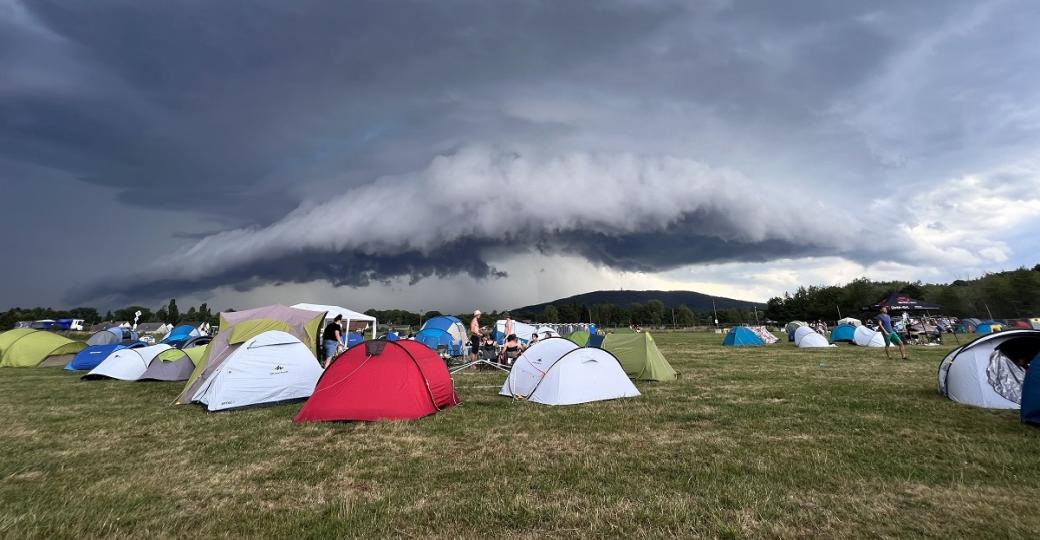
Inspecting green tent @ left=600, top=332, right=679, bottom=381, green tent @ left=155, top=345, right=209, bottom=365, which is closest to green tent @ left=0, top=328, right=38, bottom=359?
green tent @ left=155, top=345, right=209, bottom=365

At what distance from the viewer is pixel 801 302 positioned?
11612 centimetres

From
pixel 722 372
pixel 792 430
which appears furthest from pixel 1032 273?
pixel 792 430

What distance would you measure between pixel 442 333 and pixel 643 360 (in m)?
15.6

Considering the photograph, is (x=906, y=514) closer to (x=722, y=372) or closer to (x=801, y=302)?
(x=722, y=372)

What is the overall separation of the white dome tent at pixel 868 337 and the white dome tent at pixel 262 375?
32336 mm

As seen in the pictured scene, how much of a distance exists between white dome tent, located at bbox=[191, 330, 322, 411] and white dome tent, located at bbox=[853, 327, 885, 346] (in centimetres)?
3234

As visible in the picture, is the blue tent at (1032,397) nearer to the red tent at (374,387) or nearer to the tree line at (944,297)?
the red tent at (374,387)

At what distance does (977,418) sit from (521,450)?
816 centimetres

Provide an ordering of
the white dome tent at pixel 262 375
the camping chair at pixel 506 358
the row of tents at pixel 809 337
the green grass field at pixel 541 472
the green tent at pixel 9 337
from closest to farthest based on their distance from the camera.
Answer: the green grass field at pixel 541 472 → the white dome tent at pixel 262 375 → the camping chair at pixel 506 358 → the green tent at pixel 9 337 → the row of tents at pixel 809 337

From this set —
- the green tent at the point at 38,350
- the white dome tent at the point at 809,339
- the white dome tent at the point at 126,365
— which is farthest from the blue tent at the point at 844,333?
the green tent at the point at 38,350

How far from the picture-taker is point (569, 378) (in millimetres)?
9977

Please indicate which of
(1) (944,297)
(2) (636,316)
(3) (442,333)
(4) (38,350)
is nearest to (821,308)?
(1) (944,297)

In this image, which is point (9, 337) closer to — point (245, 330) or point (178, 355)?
point (178, 355)

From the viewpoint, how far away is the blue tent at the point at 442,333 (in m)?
26.0
